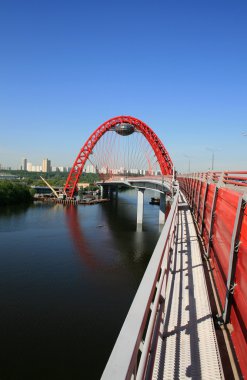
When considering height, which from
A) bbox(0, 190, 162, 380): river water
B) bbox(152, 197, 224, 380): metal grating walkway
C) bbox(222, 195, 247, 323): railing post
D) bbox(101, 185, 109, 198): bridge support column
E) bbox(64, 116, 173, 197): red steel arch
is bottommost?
bbox(0, 190, 162, 380): river water

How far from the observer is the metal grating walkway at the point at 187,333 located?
2152mm

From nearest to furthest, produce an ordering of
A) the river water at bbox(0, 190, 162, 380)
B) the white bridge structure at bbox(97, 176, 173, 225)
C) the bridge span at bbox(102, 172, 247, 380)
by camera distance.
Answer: the bridge span at bbox(102, 172, 247, 380)
the river water at bbox(0, 190, 162, 380)
the white bridge structure at bbox(97, 176, 173, 225)

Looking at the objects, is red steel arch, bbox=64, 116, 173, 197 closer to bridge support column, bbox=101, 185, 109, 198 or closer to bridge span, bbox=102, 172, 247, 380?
bridge support column, bbox=101, 185, 109, 198

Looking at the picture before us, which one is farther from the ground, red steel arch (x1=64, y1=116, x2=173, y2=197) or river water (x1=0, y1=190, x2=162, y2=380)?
red steel arch (x1=64, y1=116, x2=173, y2=197)

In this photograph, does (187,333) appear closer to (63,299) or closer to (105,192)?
(63,299)

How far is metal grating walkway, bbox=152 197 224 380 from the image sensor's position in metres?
2.15

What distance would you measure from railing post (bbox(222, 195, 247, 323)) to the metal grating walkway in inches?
7.4

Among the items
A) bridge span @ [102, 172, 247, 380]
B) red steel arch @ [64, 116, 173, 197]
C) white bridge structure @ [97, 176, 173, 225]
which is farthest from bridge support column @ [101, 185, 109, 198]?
bridge span @ [102, 172, 247, 380]

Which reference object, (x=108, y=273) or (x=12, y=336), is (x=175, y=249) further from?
(x=108, y=273)

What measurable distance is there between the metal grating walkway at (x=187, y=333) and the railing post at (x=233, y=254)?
0.62 ft

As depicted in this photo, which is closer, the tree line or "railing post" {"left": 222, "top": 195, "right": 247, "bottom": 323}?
"railing post" {"left": 222, "top": 195, "right": 247, "bottom": 323}

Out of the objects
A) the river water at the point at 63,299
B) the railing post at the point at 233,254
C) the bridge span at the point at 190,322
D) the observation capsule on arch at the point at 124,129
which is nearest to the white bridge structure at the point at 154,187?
the river water at the point at 63,299

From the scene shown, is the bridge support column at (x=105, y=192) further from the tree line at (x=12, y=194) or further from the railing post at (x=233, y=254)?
the railing post at (x=233, y=254)

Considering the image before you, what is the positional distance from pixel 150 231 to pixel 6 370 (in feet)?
73.9
